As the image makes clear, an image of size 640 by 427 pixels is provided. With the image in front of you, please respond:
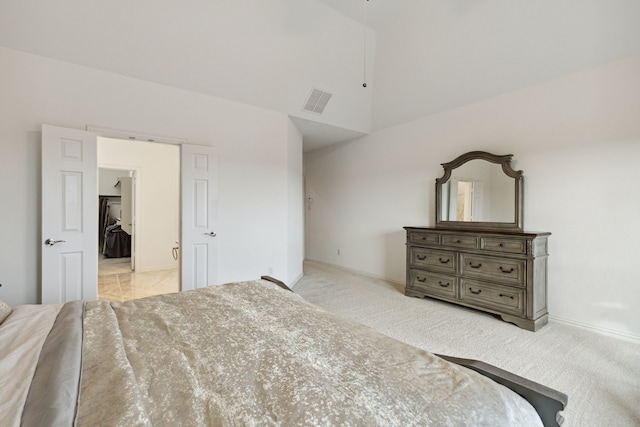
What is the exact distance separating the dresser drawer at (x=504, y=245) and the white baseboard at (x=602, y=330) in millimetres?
942

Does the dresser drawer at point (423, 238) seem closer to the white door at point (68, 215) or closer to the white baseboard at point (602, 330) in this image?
the white baseboard at point (602, 330)

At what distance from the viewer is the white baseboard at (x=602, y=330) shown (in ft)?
9.31

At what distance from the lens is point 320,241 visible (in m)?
6.70

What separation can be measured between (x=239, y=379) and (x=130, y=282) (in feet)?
16.5

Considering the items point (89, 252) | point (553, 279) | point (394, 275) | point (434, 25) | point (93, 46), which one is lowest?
point (394, 275)

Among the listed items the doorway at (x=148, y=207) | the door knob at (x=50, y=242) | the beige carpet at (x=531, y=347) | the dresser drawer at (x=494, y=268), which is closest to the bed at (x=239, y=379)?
the beige carpet at (x=531, y=347)

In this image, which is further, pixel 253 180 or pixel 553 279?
pixel 253 180

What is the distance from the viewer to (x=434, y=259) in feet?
12.9

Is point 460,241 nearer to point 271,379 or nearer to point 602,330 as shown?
point 602,330

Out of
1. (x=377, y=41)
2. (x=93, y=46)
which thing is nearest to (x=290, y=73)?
(x=377, y=41)

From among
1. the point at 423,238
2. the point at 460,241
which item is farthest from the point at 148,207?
the point at 460,241

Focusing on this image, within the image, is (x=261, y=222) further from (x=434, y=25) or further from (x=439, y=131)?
(x=434, y=25)

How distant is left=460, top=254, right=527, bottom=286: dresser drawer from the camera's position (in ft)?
10.4

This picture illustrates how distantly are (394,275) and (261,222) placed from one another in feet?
8.03
